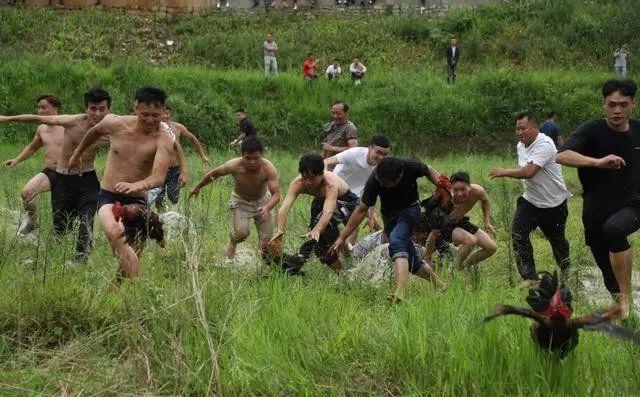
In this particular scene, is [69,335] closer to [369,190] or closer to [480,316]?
[480,316]

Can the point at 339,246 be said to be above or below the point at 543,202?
below

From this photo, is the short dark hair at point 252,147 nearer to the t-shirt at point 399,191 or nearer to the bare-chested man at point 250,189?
the bare-chested man at point 250,189

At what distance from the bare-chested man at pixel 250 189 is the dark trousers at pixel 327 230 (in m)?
0.45

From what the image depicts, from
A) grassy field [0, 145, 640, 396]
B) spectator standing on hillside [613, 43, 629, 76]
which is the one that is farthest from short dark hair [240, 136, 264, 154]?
spectator standing on hillside [613, 43, 629, 76]

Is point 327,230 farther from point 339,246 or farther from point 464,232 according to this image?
Result: point 464,232

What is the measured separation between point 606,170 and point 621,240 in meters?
0.56

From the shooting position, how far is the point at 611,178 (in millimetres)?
6629

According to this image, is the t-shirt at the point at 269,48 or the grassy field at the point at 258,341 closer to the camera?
the grassy field at the point at 258,341

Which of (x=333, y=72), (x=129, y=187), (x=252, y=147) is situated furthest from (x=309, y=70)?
(x=129, y=187)

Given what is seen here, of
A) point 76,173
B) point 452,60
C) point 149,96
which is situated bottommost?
point 452,60

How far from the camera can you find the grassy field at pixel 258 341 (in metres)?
4.56

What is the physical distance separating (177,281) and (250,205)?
404 centimetres

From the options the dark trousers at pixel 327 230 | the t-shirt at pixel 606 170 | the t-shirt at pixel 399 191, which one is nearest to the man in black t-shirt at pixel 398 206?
the t-shirt at pixel 399 191

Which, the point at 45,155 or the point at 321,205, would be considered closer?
the point at 321,205
